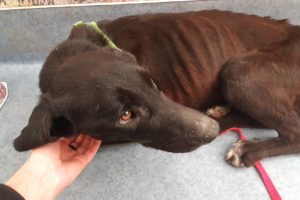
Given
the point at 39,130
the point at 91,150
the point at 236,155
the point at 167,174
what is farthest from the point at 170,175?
the point at 39,130

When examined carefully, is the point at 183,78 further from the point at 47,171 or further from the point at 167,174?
the point at 47,171

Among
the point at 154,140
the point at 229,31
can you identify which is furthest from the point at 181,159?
the point at 229,31

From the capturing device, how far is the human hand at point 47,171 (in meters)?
1.15

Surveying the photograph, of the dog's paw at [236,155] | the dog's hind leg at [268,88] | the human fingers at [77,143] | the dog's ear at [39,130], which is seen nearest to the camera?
the dog's ear at [39,130]

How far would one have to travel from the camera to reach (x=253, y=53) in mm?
1486

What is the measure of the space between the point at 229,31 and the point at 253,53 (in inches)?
5.3

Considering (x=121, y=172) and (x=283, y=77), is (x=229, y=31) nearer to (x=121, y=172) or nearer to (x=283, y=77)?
(x=283, y=77)

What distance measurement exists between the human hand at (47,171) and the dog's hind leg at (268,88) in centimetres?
67

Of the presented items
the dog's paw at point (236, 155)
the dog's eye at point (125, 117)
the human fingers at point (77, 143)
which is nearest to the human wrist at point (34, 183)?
the human fingers at point (77, 143)

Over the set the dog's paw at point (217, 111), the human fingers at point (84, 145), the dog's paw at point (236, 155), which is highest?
the human fingers at point (84, 145)

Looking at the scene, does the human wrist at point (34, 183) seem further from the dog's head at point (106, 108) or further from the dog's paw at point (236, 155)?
the dog's paw at point (236, 155)

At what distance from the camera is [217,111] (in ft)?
5.63

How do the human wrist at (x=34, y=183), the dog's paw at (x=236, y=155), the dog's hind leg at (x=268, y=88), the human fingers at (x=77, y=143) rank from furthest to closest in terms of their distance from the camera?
the dog's paw at (x=236, y=155)
the dog's hind leg at (x=268, y=88)
the human fingers at (x=77, y=143)
the human wrist at (x=34, y=183)

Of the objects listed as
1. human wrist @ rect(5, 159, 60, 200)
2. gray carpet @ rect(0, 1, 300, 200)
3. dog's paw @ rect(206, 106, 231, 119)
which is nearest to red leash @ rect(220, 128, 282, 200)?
gray carpet @ rect(0, 1, 300, 200)
